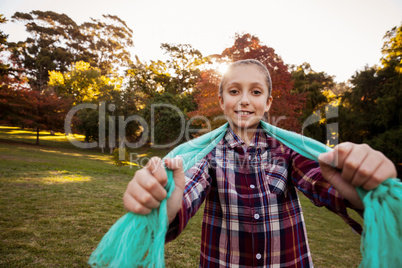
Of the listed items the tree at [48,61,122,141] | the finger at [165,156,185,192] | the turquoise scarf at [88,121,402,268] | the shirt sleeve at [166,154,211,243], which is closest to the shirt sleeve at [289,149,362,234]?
the turquoise scarf at [88,121,402,268]

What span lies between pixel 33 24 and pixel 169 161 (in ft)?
155

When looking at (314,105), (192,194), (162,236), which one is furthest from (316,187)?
(314,105)

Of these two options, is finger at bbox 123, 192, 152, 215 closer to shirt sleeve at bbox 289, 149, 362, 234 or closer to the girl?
the girl

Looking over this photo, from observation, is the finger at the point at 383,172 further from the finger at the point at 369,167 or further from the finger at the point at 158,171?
the finger at the point at 158,171

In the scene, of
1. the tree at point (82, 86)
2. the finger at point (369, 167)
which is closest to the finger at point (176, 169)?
the finger at point (369, 167)

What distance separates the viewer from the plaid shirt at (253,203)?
1.20m

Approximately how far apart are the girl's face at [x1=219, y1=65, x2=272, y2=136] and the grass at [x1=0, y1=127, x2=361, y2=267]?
337cm

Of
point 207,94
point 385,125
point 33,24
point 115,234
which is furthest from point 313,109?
point 33,24

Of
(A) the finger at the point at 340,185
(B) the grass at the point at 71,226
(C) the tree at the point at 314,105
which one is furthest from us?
(C) the tree at the point at 314,105

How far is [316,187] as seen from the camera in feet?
3.67

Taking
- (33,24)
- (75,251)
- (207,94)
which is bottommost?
(75,251)

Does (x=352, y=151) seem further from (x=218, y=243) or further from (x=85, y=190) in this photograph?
(x=85, y=190)

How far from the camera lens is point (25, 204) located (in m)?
5.78

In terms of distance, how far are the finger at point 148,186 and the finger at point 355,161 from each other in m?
0.68
